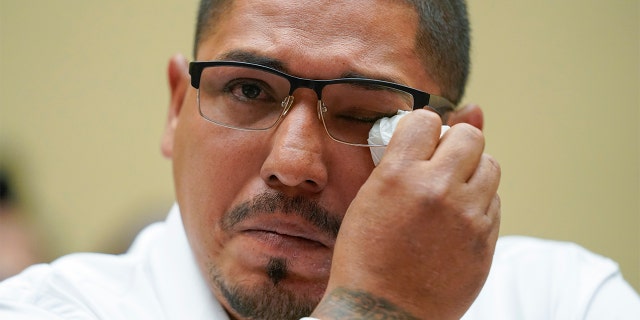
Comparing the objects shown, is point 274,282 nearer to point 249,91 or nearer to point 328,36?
point 249,91

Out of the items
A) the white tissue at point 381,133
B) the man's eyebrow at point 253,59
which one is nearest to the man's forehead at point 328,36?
the man's eyebrow at point 253,59

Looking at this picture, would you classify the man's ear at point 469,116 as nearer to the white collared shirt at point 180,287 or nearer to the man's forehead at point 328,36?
the man's forehead at point 328,36

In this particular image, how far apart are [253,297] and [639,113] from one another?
2.79 meters

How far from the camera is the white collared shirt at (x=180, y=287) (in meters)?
1.71

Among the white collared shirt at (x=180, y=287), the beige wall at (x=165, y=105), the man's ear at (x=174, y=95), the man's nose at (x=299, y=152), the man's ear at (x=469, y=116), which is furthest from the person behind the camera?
the beige wall at (x=165, y=105)

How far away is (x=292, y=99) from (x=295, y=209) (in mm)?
235

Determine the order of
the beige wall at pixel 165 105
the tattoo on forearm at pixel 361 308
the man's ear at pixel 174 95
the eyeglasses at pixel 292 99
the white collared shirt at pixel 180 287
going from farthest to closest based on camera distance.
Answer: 1. the beige wall at pixel 165 105
2. the man's ear at pixel 174 95
3. the white collared shirt at pixel 180 287
4. the eyeglasses at pixel 292 99
5. the tattoo on forearm at pixel 361 308

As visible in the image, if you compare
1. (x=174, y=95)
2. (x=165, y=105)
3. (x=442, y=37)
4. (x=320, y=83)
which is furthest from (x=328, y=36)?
(x=165, y=105)

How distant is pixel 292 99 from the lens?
160cm

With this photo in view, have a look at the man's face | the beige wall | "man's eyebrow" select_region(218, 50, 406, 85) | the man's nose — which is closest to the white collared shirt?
the man's face

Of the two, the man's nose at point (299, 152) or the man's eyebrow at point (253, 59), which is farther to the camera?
the man's eyebrow at point (253, 59)

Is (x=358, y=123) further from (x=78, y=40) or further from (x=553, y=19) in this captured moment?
(x=78, y=40)

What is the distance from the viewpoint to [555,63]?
12.4 feet

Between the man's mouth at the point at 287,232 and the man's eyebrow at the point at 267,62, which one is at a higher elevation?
the man's eyebrow at the point at 267,62
